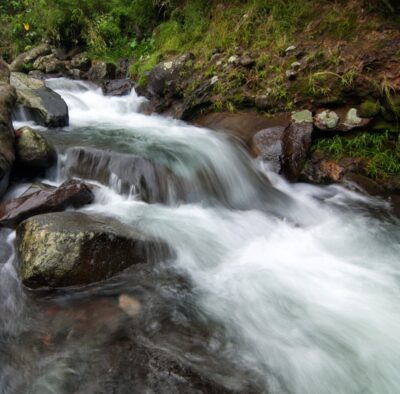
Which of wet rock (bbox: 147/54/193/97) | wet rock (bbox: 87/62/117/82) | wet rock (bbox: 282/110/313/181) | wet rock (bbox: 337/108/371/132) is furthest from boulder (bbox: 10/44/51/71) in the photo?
wet rock (bbox: 337/108/371/132)

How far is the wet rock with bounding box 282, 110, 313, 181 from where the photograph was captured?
5711 millimetres

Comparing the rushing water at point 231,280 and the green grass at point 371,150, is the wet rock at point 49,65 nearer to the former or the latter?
the rushing water at point 231,280

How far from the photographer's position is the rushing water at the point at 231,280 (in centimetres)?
271

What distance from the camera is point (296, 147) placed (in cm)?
575

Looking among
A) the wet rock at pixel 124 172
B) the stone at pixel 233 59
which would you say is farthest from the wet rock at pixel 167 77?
the wet rock at pixel 124 172

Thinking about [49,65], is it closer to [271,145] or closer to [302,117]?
[271,145]

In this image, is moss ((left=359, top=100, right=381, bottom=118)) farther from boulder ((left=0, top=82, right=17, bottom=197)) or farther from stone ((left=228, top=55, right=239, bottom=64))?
boulder ((left=0, top=82, right=17, bottom=197))

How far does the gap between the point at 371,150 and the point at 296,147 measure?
3.57 feet

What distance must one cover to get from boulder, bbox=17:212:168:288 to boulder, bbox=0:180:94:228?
521mm

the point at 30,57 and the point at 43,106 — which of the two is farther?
the point at 30,57

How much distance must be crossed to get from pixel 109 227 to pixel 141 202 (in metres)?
1.17

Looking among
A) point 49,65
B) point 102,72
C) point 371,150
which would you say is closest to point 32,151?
point 371,150

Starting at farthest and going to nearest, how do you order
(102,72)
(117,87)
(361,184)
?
(102,72) → (117,87) → (361,184)

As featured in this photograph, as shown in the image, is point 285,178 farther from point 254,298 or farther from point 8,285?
point 8,285
